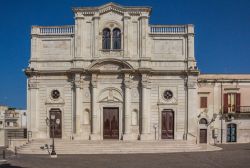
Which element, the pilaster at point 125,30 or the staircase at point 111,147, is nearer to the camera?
the staircase at point 111,147

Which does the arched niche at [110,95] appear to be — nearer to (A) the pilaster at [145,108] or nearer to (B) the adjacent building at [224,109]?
(A) the pilaster at [145,108]

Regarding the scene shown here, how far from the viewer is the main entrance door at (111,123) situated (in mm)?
37188

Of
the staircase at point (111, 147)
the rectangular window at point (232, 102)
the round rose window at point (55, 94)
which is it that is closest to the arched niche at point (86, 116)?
the round rose window at point (55, 94)

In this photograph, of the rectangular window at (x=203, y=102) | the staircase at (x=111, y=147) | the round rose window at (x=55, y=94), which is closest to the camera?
the staircase at (x=111, y=147)

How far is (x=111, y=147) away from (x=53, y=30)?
12.2m

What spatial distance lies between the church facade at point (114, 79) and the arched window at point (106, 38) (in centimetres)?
9

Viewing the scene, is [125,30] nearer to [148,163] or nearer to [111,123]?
[111,123]

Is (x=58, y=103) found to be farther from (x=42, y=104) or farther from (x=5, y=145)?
(x=5, y=145)

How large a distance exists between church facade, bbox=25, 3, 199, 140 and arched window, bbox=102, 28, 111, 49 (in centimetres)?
9

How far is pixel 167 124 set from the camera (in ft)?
122

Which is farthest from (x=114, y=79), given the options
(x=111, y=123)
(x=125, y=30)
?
(x=125, y=30)

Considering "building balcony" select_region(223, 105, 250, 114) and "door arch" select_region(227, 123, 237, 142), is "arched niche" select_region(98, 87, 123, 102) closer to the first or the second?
"building balcony" select_region(223, 105, 250, 114)

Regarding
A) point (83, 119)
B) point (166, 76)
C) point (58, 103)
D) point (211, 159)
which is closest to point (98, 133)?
point (83, 119)

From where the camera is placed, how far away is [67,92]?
37531 mm
